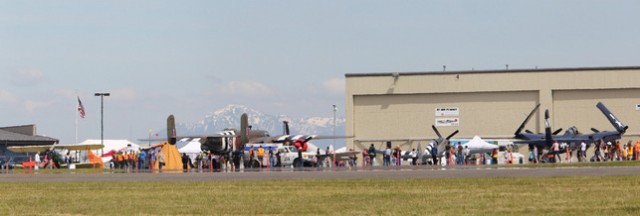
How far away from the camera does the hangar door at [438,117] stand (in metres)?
80.5

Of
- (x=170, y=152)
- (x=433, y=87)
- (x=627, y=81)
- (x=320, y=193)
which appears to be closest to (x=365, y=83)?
(x=433, y=87)

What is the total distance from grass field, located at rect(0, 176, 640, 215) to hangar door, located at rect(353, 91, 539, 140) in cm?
4751

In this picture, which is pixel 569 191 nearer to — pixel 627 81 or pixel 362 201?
pixel 362 201

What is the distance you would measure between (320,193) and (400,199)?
3.56m

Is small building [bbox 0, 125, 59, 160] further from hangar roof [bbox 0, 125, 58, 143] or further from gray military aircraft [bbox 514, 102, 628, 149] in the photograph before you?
gray military aircraft [bbox 514, 102, 628, 149]

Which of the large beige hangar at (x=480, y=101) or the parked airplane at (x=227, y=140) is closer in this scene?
the parked airplane at (x=227, y=140)

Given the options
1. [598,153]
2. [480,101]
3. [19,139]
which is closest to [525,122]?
[480,101]

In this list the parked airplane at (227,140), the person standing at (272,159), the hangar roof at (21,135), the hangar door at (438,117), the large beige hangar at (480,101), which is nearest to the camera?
the person standing at (272,159)

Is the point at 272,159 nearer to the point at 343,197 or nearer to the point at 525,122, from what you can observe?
the point at 525,122

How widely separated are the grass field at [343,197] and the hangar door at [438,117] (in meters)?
47.5

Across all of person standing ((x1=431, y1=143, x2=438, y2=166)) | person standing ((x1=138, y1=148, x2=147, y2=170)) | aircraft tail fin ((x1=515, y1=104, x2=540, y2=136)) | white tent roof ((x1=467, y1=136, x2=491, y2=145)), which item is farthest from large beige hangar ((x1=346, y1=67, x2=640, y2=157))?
person standing ((x1=138, y1=148, x2=147, y2=170))

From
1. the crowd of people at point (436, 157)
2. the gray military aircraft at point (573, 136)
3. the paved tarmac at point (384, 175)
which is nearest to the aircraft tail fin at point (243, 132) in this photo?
the crowd of people at point (436, 157)

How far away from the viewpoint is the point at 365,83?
82.4 m

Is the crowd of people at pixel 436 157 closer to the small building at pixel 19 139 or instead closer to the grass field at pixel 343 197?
the grass field at pixel 343 197
